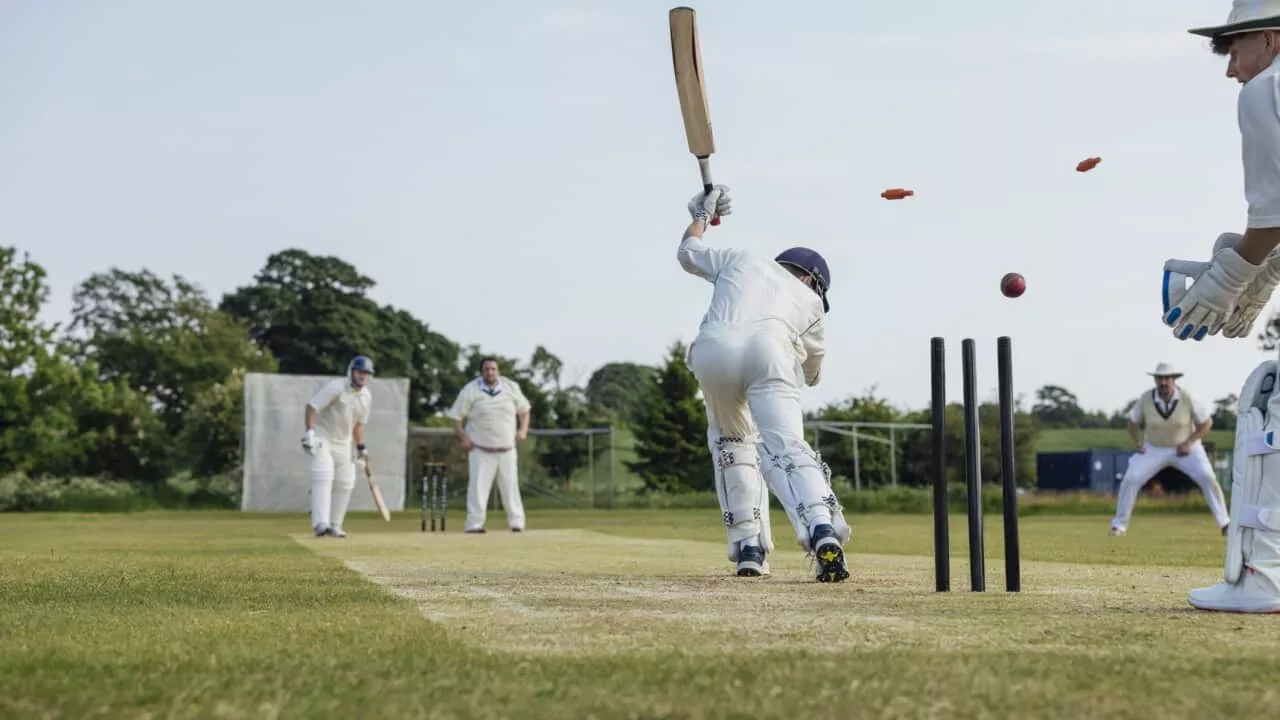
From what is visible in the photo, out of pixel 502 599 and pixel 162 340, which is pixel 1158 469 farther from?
pixel 162 340

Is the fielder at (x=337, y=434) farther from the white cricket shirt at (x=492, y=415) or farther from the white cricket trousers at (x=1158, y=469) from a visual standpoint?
the white cricket trousers at (x=1158, y=469)

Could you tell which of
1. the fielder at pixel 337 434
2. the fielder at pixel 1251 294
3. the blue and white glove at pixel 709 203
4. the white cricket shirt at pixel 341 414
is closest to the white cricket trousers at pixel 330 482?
the fielder at pixel 337 434

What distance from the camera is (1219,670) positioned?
3.30 m

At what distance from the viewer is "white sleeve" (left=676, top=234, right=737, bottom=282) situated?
24.1 ft

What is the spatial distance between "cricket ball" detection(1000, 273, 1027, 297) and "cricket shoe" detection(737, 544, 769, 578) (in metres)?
1.86

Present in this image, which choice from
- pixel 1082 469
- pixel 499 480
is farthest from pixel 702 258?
pixel 1082 469

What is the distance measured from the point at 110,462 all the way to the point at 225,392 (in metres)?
6.96

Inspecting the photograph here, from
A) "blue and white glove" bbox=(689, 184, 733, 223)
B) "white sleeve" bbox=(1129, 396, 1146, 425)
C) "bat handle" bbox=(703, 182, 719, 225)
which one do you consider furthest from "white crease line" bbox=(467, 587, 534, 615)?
"white sleeve" bbox=(1129, 396, 1146, 425)

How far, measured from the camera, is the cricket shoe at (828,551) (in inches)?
257

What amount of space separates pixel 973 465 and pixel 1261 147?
210 centimetres

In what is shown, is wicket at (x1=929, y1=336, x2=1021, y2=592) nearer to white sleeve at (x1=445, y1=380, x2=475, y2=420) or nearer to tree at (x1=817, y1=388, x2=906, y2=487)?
white sleeve at (x1=445, y1=380, x2=475, y2=420)

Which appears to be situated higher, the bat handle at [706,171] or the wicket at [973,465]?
the bat handle at [706,171]

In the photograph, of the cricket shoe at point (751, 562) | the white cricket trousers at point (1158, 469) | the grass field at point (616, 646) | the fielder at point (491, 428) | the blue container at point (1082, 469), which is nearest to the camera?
the grass field at point (616, 646)

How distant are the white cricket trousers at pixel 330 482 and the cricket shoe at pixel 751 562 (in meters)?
9.42
